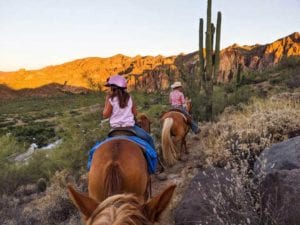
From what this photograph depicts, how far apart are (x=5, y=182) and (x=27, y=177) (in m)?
0.98

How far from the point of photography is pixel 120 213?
6.15ft

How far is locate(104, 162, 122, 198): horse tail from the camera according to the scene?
3873 millimetres

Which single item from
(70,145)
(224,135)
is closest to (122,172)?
(224,135)

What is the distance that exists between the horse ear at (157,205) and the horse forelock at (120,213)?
0.22ft

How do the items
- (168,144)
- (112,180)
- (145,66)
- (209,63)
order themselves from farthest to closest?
(145,66) → (209,63) → (168,144) → (112,180)

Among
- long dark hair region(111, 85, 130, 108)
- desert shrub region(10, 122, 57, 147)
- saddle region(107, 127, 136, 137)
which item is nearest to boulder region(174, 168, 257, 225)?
saddle region(107, 127, 136, 137)

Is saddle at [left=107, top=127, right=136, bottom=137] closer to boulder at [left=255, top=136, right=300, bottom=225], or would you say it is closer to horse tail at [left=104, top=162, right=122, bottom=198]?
horse tail at [left=104, top=162, right=122, bottom=198]

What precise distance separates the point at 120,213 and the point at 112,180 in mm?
2125

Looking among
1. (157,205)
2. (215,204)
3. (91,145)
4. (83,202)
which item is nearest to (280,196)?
(215,204)

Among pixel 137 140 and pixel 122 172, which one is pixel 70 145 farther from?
pixel 122 172

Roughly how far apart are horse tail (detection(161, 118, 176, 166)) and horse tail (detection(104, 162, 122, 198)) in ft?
17.1

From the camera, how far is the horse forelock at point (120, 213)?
5.91 ft

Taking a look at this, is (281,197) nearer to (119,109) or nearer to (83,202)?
(83,202)

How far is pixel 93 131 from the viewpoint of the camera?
11508 mm
